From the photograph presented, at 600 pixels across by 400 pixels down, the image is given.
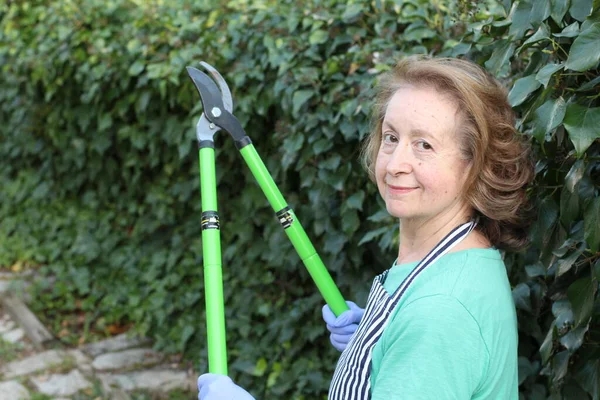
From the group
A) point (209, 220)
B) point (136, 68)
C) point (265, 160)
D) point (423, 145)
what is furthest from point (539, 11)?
point (136, 68)

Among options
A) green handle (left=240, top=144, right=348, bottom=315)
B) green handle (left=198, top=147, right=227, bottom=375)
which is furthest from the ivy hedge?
green handle (left=198, top=147, right=227, bottom=375)

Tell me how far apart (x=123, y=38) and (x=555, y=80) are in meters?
3.61

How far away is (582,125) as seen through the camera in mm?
1546

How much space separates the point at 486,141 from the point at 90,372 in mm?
3465

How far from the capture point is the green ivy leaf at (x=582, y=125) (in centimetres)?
153

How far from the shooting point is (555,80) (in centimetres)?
170

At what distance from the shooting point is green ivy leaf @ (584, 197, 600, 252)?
5.35ft

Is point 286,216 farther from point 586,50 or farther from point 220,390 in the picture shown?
point 586,50

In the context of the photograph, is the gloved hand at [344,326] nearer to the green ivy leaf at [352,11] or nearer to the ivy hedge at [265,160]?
the ivy hedge at [265,160]

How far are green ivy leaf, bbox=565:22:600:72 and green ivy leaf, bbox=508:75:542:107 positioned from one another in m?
0.18

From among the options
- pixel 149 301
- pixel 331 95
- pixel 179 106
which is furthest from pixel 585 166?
pixel 149 301

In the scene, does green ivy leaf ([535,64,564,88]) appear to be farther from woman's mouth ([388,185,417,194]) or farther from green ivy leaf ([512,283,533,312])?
green ivy leaf ([512,283,533,312])

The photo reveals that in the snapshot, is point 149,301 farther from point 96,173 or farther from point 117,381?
point 96,173

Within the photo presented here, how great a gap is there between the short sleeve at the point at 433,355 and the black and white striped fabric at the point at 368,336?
12cm
